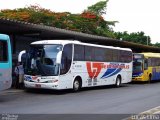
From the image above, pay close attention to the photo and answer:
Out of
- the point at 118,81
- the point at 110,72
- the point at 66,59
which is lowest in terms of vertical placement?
the point at 118,81

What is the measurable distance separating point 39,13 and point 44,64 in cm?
1778

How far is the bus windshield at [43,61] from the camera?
64.7 ft

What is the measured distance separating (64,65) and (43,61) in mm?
1113

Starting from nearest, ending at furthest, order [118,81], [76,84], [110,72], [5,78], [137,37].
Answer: [5,78]
[76,84]
[110,72]
[118,81]
[137,37]

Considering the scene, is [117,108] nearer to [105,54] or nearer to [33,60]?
[33,60]

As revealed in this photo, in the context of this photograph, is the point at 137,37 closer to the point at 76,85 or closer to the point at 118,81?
the point at 118,81

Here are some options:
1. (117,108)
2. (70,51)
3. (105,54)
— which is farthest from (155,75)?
(117,108)

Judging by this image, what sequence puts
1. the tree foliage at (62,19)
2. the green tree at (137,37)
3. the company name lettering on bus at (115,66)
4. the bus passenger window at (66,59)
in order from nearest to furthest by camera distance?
the bus passenger window at (66,59) → the company name lettering on bus at (115,66) → the tree foliage at (62,19) → the green tree at (137,37)

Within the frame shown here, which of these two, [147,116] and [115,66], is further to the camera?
[115,66]

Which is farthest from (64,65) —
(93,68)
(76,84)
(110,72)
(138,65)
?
(138,65)

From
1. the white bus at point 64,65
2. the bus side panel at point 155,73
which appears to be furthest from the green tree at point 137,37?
the white bus at point 64,65

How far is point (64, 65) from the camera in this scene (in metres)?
20.2

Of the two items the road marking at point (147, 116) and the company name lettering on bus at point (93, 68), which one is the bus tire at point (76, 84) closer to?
the company name lettering on bus at point (93, 68)

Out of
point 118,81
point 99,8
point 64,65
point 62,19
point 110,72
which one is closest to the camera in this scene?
point 64,65
